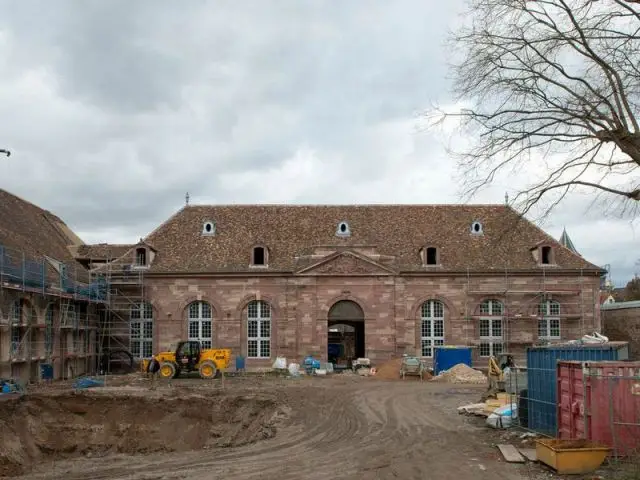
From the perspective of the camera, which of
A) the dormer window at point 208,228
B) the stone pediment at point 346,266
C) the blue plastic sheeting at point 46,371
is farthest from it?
the dormer window at point 208,228

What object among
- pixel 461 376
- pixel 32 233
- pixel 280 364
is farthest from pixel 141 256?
pixel 461 376

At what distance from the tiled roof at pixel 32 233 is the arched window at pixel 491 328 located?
22.7 metres

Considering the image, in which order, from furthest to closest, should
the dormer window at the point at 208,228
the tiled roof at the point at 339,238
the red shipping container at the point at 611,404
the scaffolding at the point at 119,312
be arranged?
the dormer window at the point at 208,228, the tiled roof at the point at 339,238, the scaffolding at the point at 119,312, the red shipping container at the point at 611,404

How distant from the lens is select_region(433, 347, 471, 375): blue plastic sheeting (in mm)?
35125

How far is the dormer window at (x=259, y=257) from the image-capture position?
127 ft

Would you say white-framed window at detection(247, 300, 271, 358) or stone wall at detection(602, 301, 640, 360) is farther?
stone wall at detection(602, 301, 640, 360)

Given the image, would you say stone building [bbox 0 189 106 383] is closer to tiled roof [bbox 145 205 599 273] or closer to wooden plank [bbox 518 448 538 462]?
tiled roof [bbox 145 205 599 273]

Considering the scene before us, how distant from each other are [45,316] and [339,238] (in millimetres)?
16824

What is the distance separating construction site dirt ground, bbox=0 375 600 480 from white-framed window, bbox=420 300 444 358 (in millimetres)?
7733

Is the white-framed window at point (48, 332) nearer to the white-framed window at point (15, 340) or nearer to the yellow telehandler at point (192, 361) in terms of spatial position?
the white-framed window at point (15, 340)

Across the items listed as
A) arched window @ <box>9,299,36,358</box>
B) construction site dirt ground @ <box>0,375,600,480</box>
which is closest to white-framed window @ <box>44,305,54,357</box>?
arched window @ <box>9,299,36,358</box>

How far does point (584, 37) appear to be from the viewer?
1362 cm

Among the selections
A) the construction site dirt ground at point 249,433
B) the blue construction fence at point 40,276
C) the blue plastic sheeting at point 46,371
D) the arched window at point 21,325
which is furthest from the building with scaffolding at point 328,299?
the arched window at point 21,325

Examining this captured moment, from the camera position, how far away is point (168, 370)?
32.0 metres
